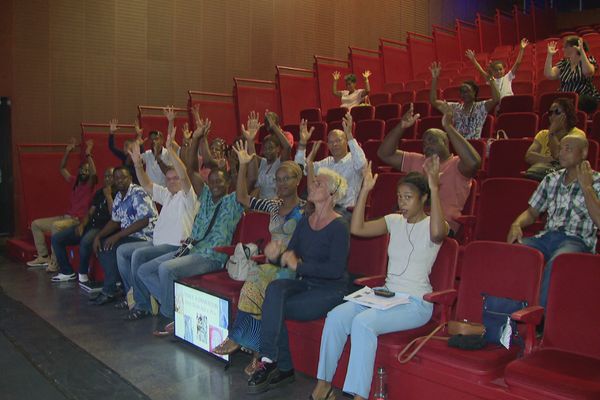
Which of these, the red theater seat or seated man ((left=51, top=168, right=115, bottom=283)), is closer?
the red theater seat

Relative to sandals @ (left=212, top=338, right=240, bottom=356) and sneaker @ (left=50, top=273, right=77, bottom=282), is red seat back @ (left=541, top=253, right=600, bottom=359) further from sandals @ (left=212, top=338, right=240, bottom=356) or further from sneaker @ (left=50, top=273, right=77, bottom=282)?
sneaker @ (left=50, top=273, right=77, bottom=282)

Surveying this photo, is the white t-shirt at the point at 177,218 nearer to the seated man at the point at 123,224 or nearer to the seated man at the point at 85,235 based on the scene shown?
the seated man at the point at 123,224

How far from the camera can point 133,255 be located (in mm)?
4559

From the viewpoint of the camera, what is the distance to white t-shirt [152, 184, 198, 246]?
182 inches

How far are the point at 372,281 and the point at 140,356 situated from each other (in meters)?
1.62

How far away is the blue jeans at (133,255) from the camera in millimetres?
4523

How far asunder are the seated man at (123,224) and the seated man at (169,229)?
20 centimetres

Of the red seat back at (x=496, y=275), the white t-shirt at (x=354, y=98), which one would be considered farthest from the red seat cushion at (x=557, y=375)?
the white t-shirt at (x=354, y=98)

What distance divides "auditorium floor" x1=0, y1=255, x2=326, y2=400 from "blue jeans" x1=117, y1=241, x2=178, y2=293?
0.31 metres

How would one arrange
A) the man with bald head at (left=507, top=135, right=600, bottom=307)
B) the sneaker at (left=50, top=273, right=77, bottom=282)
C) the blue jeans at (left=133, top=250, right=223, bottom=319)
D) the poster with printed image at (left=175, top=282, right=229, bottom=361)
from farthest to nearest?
the sneaker at (left=50, top=273, right=77, bottom=282), the blue jeans at (left=133, top=250, right=223, bottom=319), the poster with printed image at (left=175, top=282, right=229, bottom=361), the man with bald head at (left=507, top=135, right=600, bottom=307)

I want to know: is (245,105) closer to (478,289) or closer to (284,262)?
(284,262)

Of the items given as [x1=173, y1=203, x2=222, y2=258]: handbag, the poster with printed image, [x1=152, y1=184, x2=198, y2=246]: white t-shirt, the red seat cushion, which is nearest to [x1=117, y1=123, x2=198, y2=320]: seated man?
[x1=152, y1=184, x2=198, y2=246]: white t-shirt

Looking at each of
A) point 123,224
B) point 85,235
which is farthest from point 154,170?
point 123,224

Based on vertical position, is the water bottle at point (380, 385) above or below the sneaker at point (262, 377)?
above
